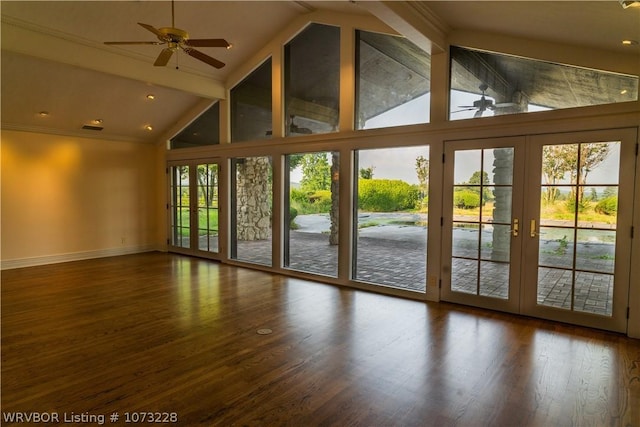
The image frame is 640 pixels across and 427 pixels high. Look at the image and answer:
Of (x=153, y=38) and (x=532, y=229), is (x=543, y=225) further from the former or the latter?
(x=153, y=38)

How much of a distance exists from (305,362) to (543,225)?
2.98 metres

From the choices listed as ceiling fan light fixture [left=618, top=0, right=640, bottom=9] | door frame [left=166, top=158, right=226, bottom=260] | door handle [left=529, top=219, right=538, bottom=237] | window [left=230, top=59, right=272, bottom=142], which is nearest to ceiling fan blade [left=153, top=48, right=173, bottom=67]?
window [left=230, top=59, right=272, bottom=142]

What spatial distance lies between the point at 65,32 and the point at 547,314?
22.2 ft

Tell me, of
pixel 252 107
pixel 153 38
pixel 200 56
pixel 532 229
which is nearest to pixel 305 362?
pixel 532 229

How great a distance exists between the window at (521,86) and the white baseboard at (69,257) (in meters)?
7.22

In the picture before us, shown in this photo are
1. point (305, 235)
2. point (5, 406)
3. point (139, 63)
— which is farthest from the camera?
point (305, 235)

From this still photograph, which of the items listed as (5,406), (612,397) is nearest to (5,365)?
(5,406)

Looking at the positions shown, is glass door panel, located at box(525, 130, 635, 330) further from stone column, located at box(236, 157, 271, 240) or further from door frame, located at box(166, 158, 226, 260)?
stone column, located at box(236, 157, 271, 240)

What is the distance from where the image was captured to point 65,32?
16.3 ft

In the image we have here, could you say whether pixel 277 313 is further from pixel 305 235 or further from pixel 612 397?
pixel 305 235

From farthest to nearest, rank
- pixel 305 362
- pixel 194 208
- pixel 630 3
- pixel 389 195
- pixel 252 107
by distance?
pixel 389 195 → pixel 194 208 → pixel 252 107 → pixel 305 362 → pixel 630 3

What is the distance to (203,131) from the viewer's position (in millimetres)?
7797

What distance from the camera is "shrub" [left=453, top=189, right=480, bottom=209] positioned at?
15.1ft

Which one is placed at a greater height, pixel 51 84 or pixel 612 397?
pixel 51 84
